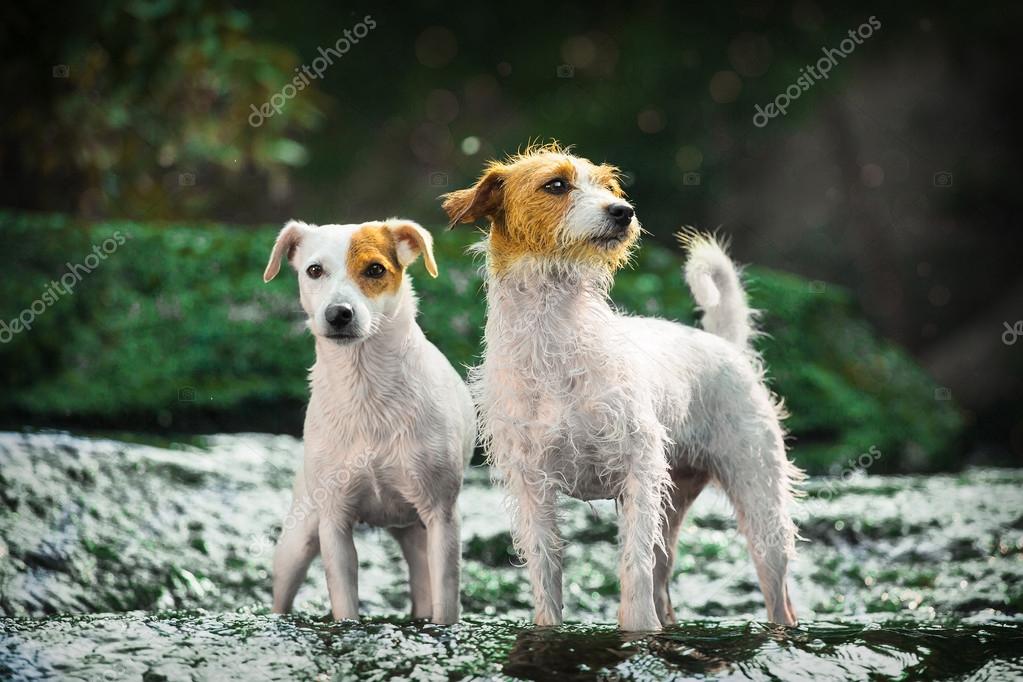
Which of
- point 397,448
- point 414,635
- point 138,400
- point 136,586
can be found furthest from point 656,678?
point 138,400

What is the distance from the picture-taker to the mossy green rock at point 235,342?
32.5 feet

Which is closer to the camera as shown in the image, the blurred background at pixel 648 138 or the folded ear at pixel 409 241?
the folded ear at pixel 409 241

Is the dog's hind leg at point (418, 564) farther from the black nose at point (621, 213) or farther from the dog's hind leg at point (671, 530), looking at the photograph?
the black nose at point (621, 213)

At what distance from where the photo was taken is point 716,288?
6285mm

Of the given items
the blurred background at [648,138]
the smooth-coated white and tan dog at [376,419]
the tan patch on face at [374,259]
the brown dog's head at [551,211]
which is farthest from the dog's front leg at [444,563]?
the blurred background at [648,138]

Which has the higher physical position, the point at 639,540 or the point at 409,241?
the point at 409,241

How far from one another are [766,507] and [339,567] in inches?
81.1

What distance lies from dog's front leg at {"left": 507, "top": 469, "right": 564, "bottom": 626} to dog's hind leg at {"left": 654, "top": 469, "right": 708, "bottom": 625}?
103 cm

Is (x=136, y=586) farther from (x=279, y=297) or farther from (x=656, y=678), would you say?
(x=279, y=297)

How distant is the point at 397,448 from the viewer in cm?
528

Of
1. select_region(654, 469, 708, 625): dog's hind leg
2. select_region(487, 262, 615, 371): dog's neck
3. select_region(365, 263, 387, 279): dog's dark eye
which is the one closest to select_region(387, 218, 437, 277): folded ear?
select_region(365, 263, 387, 279): dog's dark eye

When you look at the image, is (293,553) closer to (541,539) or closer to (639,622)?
(541,539)

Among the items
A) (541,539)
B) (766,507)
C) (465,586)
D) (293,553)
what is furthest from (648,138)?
(541,539)

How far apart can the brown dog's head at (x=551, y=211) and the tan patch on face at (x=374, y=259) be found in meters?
0.39
